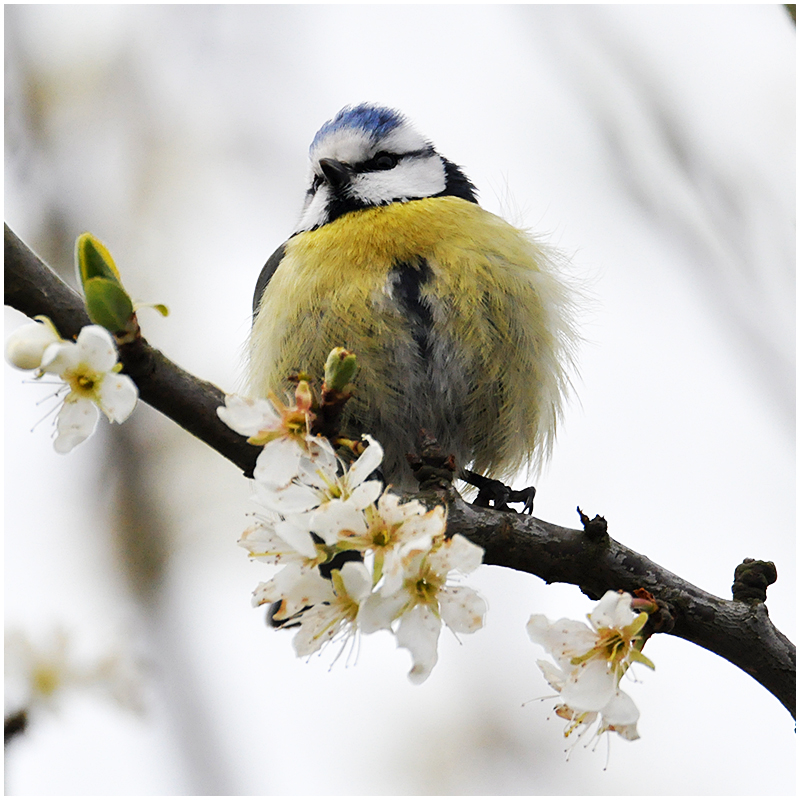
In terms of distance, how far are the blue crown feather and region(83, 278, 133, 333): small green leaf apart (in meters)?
2.28

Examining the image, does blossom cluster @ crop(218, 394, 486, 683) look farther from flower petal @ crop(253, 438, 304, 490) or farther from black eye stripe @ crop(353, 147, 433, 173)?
black eye stripe @ crop(353, 147, 433, 173)

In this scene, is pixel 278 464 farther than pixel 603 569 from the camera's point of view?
No

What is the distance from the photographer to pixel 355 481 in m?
1.30

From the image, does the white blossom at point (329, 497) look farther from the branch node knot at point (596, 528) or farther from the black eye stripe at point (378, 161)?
the black eye stripe at point (378, 161)

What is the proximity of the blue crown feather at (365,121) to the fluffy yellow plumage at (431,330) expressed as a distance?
68 cm

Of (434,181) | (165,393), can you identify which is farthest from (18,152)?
(165,393)

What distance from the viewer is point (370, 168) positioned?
328 cm

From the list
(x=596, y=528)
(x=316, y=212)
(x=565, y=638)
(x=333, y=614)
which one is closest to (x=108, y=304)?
(x=333, y=614)

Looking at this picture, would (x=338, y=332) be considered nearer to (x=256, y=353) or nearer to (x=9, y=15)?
(x=256, y=353)

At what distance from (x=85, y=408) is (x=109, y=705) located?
1.39 meters

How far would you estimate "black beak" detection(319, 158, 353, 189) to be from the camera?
314 cm

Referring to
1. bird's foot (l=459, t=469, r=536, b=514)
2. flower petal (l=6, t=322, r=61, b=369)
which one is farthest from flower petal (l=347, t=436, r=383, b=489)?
bird's foot (l=459, t=469, r=536, b=514)

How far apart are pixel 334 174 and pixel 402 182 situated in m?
0.27

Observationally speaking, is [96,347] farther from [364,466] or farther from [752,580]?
[752,580]
